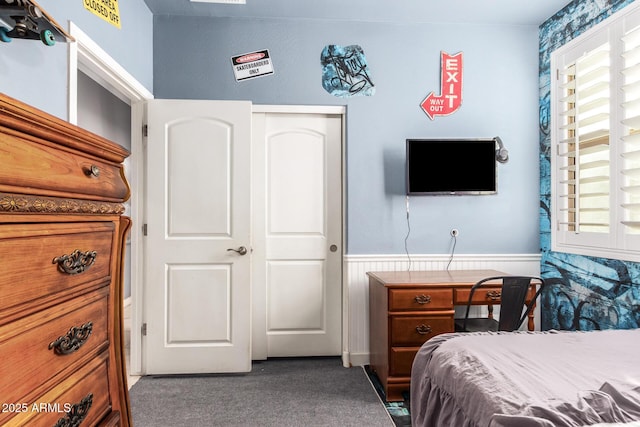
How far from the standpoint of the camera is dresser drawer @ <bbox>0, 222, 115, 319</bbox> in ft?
2.40

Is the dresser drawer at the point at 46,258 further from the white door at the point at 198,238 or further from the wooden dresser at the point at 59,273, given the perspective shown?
the white door at the point at 198,238

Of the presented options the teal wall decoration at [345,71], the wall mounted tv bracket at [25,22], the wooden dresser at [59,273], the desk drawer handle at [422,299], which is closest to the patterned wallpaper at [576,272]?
the desk drawer handle at [422,299]

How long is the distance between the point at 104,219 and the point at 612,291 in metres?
2.94

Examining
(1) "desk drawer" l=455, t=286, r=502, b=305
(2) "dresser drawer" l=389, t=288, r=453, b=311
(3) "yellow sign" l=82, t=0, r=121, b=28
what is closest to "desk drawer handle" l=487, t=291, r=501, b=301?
(1) "desk drawer" l=455, t=286, r=502, b=305

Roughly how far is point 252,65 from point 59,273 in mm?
2666

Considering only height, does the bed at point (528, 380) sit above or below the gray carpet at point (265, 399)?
above

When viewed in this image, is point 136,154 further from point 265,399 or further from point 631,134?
point 631,134

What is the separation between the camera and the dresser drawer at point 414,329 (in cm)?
267

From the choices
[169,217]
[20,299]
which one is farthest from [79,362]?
[169,217]

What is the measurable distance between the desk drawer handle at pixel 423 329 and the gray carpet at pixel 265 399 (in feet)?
1.68

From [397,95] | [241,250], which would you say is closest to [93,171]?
[241,250]

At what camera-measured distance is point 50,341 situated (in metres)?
0.87

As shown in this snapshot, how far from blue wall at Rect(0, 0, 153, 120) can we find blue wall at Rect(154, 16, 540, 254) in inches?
20.5

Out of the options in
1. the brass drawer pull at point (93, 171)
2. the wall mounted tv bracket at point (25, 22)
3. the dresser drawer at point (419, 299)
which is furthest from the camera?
the dresser drawer at point (419, 299)
